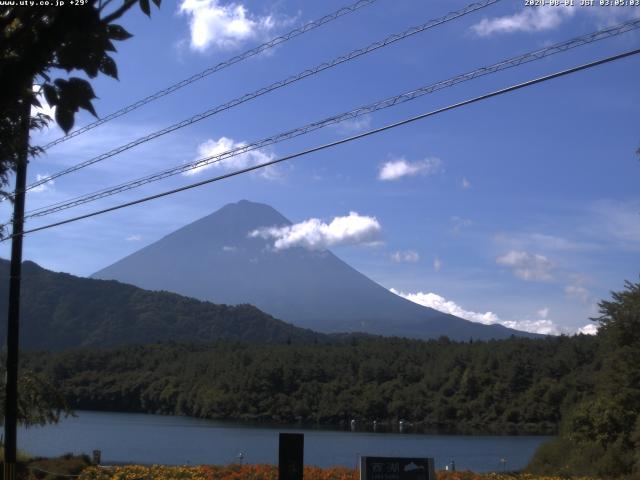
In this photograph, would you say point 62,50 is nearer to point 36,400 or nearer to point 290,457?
point 290,457

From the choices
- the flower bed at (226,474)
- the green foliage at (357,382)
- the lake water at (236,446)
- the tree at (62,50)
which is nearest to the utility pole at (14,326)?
the flower bed at (226,474)

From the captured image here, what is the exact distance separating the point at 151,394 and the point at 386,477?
263ft

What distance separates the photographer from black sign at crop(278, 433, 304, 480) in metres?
10.4

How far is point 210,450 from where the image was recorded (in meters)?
41.7

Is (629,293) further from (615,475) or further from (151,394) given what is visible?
(151,394)

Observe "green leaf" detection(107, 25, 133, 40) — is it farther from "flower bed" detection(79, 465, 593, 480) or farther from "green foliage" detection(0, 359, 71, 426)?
"green foliage" detection(0, 359, 71, 426)

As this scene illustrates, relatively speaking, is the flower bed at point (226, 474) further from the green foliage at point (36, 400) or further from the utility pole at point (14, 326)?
the green foliage at point (36, 400)

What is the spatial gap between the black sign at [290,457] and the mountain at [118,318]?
11884cm

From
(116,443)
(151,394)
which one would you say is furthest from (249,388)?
(116,443)

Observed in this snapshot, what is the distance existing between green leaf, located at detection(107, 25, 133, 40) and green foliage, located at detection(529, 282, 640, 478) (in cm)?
2422

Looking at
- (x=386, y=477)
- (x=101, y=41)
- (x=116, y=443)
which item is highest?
(x=101, y=41)

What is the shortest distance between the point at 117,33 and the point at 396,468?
8.02m

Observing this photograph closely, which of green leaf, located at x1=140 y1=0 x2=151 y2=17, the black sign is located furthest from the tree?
the black sign

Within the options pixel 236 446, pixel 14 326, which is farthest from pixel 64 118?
pixel 236 446
